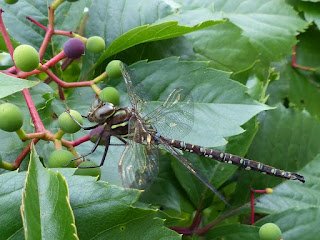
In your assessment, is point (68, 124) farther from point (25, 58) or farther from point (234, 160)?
point (234, 160)

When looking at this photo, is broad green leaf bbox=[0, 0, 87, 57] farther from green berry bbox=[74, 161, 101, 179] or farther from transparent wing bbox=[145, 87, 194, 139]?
green berry bbox=[74, 161, 101, 179]

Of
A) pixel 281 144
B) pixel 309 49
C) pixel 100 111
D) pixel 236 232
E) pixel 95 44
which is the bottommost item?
pixel 236 232

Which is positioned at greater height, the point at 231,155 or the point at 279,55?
the point at 279,55

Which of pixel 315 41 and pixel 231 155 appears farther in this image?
pixel 315 41

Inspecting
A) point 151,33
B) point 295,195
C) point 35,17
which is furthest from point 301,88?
point 35,17

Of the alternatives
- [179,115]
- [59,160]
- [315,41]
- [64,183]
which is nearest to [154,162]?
[179,115]

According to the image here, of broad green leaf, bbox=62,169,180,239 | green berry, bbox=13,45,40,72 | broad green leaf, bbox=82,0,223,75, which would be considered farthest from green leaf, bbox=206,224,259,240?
green berry, bbox=13,45,40,72

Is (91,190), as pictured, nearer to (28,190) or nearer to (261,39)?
(28,190)
